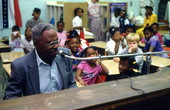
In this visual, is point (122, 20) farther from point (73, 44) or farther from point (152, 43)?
point (73, 44)

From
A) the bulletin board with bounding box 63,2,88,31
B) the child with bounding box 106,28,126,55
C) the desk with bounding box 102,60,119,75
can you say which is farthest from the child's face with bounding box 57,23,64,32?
the desk with bounding box 102,60,119,75

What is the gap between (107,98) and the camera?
1.18 m

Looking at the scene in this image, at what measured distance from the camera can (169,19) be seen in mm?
8234

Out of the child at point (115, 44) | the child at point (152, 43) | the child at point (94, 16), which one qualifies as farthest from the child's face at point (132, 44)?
the child at point (94, 16)

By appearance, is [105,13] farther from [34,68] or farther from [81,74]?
[34,68]

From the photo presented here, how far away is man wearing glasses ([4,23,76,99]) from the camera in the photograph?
1.71 m

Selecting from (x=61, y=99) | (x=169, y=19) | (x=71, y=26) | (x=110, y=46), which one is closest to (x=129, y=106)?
(x=61, y=99)

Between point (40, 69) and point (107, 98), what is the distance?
0.80 m

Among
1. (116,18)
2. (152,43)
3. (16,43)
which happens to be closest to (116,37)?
(152,43)

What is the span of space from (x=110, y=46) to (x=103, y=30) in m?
2.81

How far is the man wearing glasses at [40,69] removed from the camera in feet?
5.62

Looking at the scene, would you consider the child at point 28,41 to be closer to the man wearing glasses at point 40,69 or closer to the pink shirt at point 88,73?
the pink shirt at point 88,73

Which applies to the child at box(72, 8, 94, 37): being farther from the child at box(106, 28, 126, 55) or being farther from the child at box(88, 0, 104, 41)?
the child at box(106, 28, 126, 55)

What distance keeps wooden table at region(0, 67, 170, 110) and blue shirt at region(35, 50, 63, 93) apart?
22.1 inches
